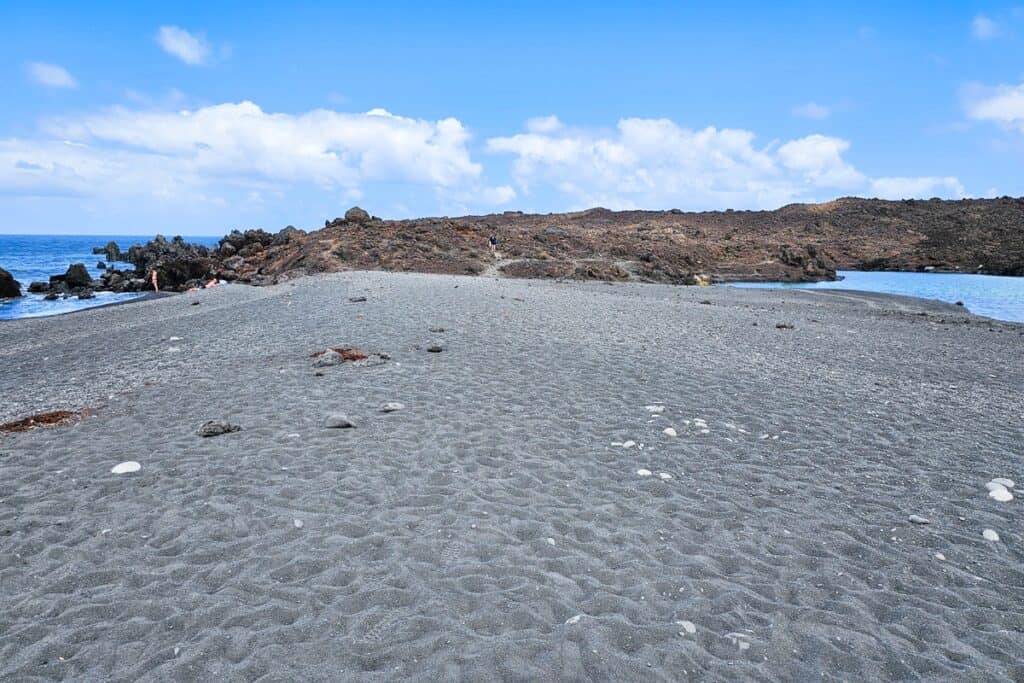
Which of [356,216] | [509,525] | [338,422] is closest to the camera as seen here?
[509,525]

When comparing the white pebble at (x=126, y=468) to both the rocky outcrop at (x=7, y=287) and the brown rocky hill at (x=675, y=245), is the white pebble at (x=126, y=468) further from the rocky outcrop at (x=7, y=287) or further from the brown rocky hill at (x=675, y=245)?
the rocky outcrop at (x=7, y=287)

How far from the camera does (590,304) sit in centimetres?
2781

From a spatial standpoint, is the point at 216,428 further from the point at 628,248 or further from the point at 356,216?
the point at 628,248

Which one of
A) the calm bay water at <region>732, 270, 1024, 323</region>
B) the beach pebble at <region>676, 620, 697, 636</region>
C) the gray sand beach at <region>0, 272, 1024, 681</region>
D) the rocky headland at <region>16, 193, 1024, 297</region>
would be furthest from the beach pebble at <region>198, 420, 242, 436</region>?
the calm bay water at <region>732, 270, 1024, 323</region>

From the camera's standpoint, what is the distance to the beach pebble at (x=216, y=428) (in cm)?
920

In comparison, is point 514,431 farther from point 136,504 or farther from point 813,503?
point 136,504

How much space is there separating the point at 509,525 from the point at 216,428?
531 cm

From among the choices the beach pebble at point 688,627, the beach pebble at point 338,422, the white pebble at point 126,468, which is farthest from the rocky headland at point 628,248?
the beach pebble at point 688,627

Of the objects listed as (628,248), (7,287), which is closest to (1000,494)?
(628,248)

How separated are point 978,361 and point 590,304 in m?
14.6

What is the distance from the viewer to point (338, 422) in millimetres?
9688

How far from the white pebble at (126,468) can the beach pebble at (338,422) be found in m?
2.67

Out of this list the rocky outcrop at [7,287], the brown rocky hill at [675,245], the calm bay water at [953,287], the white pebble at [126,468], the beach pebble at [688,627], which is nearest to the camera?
the beach pebble at [688,627]

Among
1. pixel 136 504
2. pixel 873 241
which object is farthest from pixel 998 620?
pixel 873 241
